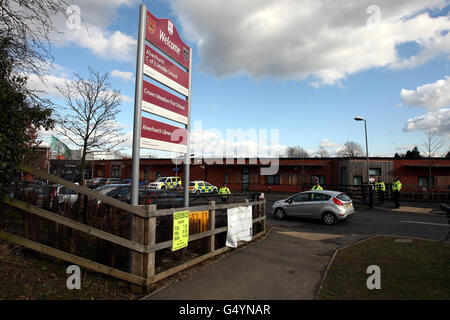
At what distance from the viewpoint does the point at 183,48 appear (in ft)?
22.5

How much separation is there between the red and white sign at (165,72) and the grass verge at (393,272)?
16.0 feet

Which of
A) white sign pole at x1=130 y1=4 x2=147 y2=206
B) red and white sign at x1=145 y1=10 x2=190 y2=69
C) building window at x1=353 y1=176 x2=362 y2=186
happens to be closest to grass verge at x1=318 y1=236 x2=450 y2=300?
white sign pole at x1=130 y1=4 x2=147 y2=206

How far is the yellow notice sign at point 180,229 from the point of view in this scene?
496 cm

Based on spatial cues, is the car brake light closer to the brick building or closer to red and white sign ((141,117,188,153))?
red and white sign ((141,117,188,153))

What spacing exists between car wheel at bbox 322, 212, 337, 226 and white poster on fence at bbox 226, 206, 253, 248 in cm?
563

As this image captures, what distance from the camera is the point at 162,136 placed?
5699 millimetres

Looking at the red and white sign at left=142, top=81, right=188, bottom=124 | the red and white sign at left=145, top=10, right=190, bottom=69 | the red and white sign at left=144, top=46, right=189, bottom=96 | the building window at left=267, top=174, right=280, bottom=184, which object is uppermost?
the red and white sign at left=145, top=10, right=190, bottom=69

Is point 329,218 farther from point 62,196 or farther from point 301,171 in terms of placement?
point 301,171

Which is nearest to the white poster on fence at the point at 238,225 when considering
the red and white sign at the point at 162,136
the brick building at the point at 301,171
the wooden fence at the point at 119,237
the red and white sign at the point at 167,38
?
the red and white sign at the point at 162,136

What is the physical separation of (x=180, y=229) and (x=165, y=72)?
10.7ft

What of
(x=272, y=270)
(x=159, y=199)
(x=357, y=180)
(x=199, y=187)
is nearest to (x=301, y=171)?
(x=357, y=180)

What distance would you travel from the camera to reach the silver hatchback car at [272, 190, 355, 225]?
1197 centimetres

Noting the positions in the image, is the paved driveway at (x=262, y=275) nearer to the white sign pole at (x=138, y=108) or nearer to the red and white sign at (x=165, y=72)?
the white sign pole at (x=138, y=108)

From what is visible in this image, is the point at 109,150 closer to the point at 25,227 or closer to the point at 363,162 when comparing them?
the point at 25,227
